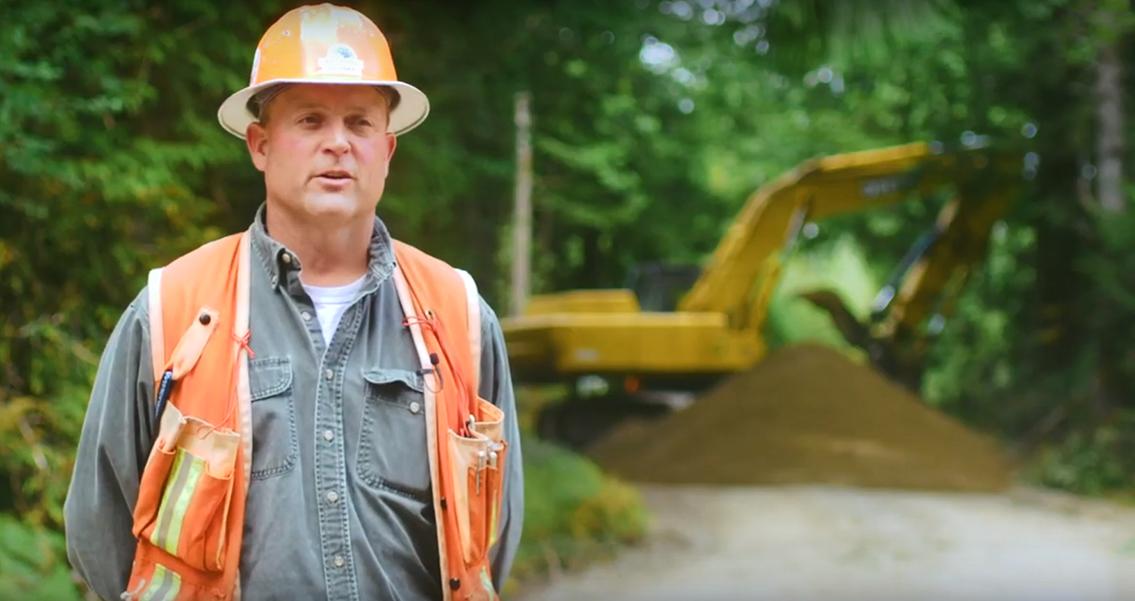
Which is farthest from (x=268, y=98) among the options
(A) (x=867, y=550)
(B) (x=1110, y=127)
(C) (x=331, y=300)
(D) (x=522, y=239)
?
(D) (x=522, y=239)

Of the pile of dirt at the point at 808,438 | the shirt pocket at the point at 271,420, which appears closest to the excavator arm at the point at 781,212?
the pile of dirt at the point at 808,438

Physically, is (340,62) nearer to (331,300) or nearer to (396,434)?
(331,300)

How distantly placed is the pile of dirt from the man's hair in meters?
12.8

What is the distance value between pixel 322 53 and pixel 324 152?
0.14 m

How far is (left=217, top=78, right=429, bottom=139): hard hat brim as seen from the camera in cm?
238

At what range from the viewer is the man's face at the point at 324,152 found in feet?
7.88

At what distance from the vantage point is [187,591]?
7.49 feet

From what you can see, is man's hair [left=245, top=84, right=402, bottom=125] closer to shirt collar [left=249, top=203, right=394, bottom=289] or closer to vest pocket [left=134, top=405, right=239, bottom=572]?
shirt collar [left=249, top=203, right=394, bottom=289]

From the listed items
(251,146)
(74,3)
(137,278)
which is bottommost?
(137,278)

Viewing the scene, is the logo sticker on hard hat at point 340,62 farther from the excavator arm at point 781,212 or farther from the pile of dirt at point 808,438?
the excavator arm at point 781,212

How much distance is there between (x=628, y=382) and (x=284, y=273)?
15.9m

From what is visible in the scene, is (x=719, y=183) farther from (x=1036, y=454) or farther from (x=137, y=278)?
(x=137, y=278)

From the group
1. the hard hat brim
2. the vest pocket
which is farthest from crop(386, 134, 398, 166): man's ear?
the vest pocket

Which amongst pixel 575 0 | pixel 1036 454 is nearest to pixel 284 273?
pixel 575 0
